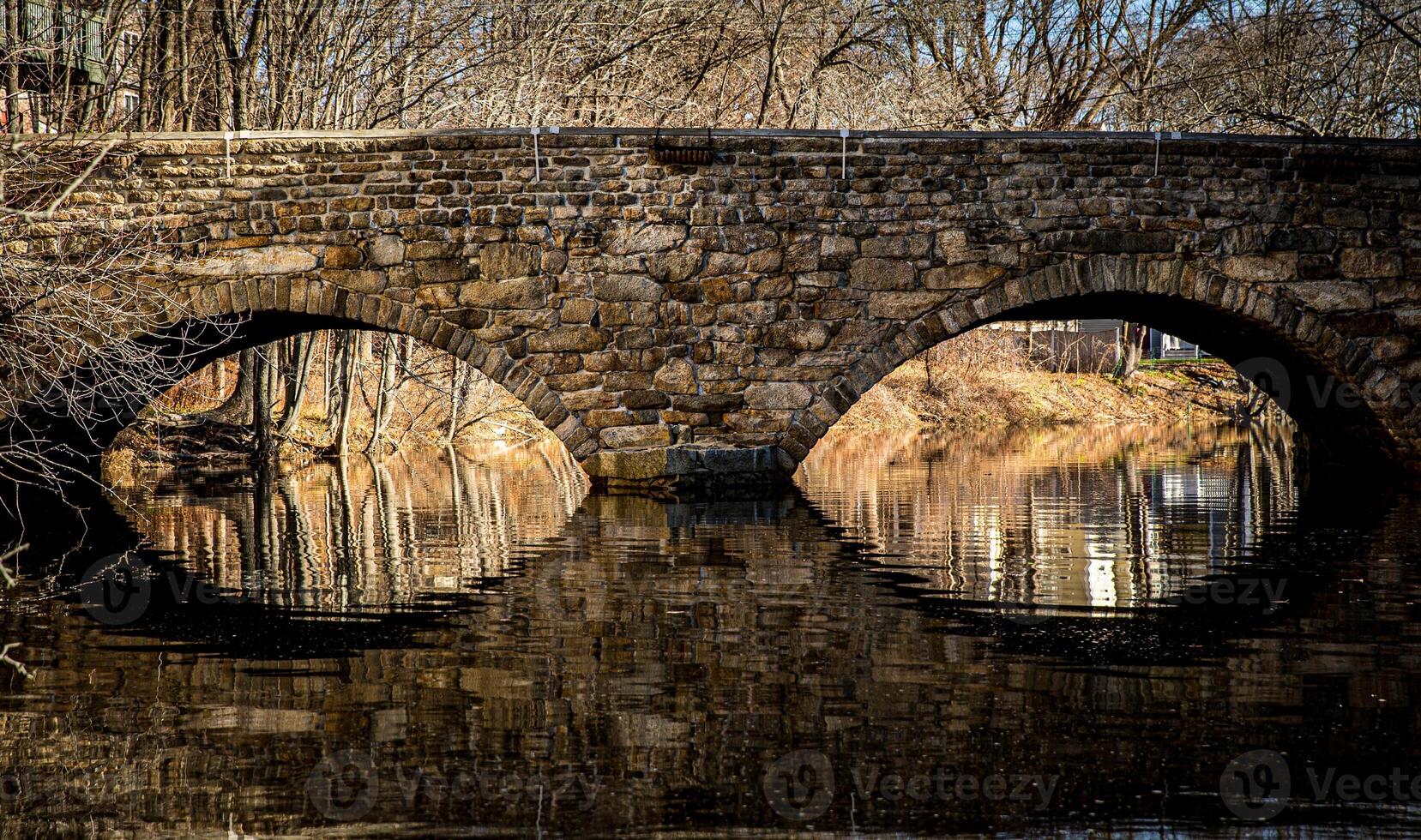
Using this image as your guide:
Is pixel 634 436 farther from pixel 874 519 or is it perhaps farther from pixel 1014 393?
pixel 1014 393

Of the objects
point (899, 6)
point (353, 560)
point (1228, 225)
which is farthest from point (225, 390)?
point (1228, 225)

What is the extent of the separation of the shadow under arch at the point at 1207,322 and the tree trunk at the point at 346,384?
6778mm

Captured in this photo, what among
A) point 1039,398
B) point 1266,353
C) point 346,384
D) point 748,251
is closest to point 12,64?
point 748,251

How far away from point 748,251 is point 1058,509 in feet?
10.3

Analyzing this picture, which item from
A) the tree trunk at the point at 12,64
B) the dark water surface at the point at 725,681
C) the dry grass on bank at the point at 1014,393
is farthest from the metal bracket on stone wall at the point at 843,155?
the dry grass on bank at the point at 1014,393

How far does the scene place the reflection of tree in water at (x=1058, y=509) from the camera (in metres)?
6.72

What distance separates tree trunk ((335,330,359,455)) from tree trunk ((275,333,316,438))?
18.6 inches

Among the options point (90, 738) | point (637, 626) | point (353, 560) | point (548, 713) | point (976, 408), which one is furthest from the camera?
point (976, 408)

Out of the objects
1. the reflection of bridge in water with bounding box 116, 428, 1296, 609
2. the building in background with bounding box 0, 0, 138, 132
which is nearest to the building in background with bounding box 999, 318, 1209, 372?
the reflection of bridge in water with bounding box 116, 428, 1296, 609

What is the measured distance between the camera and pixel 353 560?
24.5ft

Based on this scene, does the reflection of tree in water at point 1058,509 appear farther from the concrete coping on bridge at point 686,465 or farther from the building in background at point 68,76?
the building in background at point 68,76

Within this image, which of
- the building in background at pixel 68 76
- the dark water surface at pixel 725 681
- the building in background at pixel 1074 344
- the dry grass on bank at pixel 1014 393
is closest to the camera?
the dark water surface at pixel 725 681

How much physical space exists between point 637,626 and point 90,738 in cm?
223

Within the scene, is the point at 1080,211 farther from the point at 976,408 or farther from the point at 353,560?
the point at 976,408
